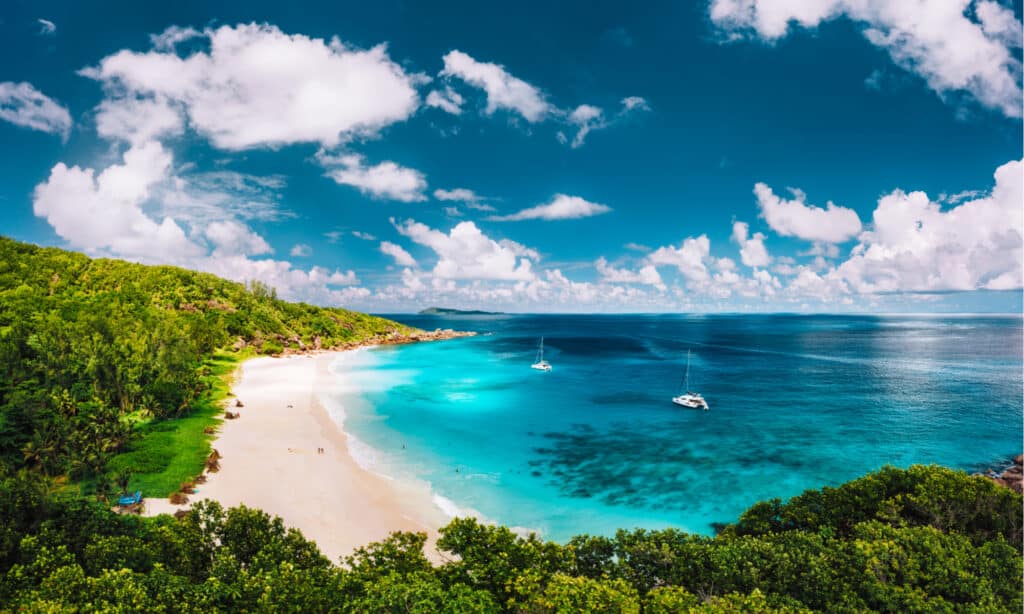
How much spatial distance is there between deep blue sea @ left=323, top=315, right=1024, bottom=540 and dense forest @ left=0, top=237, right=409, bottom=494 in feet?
63.3

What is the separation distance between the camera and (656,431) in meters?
56.1

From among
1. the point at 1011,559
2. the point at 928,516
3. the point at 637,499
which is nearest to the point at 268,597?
the point at 1011,559

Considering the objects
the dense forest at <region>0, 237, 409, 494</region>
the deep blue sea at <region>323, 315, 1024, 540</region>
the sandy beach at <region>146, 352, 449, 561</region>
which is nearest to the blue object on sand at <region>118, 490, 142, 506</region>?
the sandy beach at <region>146, 352, 449, 561</region>

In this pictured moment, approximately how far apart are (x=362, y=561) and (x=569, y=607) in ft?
28.8

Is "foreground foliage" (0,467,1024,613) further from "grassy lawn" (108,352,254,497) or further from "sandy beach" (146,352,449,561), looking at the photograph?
"grassy lawn" (108,352,254,497)

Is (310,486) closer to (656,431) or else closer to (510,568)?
(510,568)

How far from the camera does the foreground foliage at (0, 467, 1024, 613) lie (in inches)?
530

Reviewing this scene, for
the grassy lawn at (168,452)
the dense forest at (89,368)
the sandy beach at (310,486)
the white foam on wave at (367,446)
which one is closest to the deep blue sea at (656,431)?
the white foam on wave at (367,446)

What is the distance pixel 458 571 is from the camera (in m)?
16.7

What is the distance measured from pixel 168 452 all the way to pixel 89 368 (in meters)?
14.4

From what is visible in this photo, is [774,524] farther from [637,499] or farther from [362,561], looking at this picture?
[362,561]

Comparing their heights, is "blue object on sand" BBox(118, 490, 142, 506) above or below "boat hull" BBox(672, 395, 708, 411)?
above

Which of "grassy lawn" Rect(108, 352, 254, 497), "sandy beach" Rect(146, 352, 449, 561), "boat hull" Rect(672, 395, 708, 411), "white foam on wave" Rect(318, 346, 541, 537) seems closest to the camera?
"sandy beach" Rect(146, 352, 449, 561)

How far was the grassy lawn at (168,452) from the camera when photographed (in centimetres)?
3281
